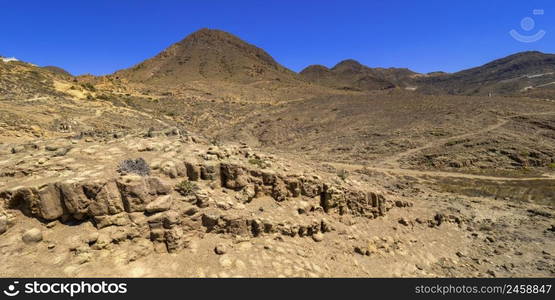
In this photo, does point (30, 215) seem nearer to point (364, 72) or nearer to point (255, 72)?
point (255, 72)

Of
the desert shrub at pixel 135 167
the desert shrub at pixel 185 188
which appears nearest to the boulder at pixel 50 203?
the desert shrub at pixel 135 167

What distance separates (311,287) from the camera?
4664 mm

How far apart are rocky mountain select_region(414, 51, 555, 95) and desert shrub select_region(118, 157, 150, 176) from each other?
10679cm

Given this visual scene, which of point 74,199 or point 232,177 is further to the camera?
point 232,177

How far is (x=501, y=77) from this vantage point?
118 metres

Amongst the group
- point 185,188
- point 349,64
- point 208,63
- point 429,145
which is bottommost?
point 429,145

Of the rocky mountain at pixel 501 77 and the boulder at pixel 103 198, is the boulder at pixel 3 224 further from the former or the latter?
the rocky mountain at pixel 501 77

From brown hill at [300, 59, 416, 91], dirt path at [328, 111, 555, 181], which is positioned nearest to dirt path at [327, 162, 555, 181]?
dirt path at [328, 111, 555, 181]

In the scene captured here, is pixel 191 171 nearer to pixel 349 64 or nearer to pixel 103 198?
pixel 103 198

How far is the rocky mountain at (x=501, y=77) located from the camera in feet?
310

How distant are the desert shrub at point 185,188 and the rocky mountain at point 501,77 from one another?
349ft

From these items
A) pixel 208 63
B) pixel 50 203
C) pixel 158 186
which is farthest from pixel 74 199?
pixel 208 63

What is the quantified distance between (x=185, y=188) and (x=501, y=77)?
151m

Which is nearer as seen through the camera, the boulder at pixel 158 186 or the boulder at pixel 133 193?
the boulder at pixel 133 193
